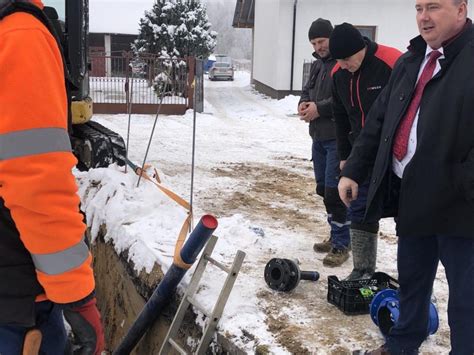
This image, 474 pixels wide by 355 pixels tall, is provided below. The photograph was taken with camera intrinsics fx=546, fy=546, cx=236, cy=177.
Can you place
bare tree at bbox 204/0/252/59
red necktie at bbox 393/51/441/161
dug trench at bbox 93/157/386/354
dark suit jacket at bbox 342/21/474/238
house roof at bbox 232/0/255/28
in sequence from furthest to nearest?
bare tree at bbox 204/0/252/59 < house roof at bbox 232/0/255/28 < dug trench at bbox 93/157/386/354 < red necktie at bbox 393/51/441/161 < dark suit jacket at bbox 342/21/474/238

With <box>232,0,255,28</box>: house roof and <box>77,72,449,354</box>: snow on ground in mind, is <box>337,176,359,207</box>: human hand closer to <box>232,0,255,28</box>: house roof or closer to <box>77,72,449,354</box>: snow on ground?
<box>77,72,449,354</box>: snow on ground

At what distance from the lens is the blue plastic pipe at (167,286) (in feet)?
11.0

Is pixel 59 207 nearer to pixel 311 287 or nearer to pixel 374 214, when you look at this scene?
pixel 374 214

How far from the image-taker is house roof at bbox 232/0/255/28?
2717 centimetres

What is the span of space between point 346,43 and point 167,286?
1928 mm

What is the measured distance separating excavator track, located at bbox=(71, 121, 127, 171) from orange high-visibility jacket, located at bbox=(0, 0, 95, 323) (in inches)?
169

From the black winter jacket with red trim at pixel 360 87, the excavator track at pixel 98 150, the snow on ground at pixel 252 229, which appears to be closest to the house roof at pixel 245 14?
the snow on ground at pixel 252 229

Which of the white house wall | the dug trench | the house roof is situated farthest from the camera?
the house roof

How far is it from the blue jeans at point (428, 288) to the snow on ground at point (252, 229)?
1.23 ft

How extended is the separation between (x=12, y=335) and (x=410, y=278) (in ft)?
5.98

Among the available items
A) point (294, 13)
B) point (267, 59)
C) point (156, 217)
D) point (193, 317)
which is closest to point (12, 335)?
point (193, 317)

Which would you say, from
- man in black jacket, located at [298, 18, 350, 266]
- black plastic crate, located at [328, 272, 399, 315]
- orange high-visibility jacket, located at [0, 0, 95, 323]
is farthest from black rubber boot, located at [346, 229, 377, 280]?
orange high-visibility jacket, located at [0, 0, 95, 323]

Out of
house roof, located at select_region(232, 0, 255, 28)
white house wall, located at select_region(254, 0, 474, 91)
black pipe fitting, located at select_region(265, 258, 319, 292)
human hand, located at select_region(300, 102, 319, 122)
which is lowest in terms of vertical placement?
black pipe fitting, located at select_region(265, 258, 319, 292)

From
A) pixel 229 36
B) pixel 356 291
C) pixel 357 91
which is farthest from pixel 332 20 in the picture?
pixel 229 36
